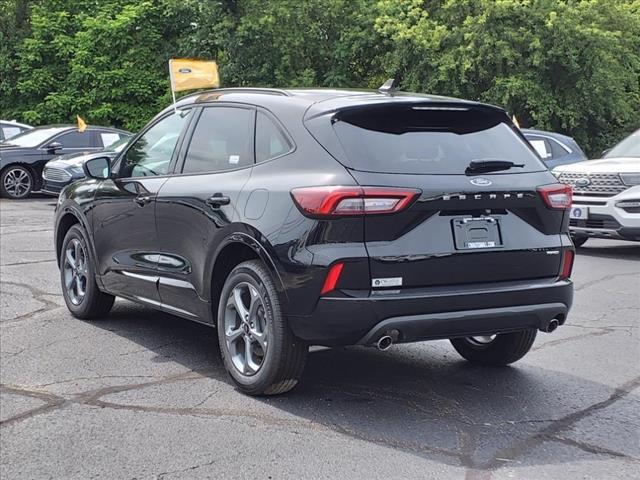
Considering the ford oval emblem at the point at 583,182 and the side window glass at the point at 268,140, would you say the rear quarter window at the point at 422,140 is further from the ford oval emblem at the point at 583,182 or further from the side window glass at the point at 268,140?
the ford oval emblem at the point at 583,182

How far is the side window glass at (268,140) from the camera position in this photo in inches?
195

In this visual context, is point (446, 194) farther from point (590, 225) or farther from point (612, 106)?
point (612, 106)

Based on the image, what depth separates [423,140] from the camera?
15.7 ft

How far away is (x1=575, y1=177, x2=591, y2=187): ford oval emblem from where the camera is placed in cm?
1121

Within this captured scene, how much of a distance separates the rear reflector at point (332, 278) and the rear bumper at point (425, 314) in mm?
55

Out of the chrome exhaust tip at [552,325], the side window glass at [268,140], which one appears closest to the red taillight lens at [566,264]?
the chrome exhaust tip at [552,325]

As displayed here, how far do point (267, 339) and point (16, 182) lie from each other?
14561 mm

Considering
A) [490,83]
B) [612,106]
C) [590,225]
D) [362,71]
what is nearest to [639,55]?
[612,106]

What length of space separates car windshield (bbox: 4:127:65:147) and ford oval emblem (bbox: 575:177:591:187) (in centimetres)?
1142

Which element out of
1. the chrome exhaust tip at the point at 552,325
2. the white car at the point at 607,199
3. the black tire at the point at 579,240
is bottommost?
the black tire at the point at 579,240

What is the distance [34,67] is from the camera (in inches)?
1169

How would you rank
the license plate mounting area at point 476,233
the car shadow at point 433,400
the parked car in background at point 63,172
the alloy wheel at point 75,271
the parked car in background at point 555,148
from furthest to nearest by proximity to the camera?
the parked car in background at point 63,172
the parked car in background at point 555,148
the alloy wheel at point 75,271
the license plate mounting area at point 476,233
the car shadow at point 433,400

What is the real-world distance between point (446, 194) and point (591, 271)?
5.96m

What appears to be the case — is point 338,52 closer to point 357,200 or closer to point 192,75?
point 192,75
